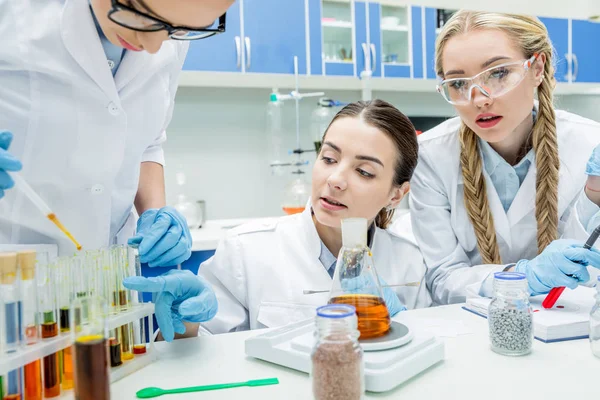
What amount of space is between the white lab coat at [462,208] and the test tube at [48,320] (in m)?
1.12

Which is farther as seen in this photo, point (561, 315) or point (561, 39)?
point (561, 39)

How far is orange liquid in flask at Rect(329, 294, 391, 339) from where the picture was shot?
91cm

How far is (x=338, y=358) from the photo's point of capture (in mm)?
711

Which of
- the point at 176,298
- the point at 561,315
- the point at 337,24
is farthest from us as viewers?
the point at 337,24

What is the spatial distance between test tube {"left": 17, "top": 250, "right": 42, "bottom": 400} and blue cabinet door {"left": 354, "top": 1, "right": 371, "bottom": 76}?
289 centimetres

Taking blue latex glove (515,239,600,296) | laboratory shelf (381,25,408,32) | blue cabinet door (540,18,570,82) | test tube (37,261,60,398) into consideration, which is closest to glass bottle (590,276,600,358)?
blue latex glove (515,239,600,296)

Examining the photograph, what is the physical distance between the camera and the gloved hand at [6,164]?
0.81 meters

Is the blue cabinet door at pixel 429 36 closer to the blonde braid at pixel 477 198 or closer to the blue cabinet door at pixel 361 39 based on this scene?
the blue cabinet door at pixel 361 39

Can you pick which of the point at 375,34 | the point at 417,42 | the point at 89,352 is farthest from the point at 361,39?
the point at 89,352

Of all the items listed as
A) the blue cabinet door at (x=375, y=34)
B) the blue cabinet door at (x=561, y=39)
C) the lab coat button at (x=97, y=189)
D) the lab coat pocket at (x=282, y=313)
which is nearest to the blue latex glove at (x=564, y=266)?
the lab coat pocket at (x=282, y=313)

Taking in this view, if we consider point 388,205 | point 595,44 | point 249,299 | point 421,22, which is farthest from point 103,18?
point 595,44

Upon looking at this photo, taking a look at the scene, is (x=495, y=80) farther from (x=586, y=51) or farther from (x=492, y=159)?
(x=586, y=51)

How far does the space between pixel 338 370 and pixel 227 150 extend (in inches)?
115

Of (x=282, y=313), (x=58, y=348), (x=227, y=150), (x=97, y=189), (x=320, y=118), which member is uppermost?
(x=320, y=118)
